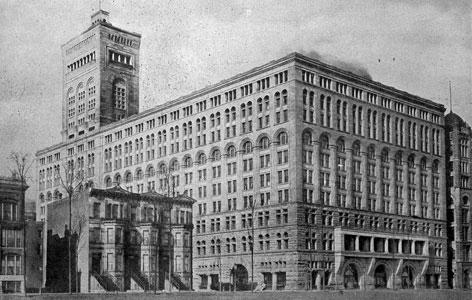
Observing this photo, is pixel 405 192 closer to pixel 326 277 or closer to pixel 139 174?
pixel 326 277

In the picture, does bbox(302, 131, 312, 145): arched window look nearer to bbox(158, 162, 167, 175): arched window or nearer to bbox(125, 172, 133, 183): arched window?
bbox(158, 162, 167, 175): arched window

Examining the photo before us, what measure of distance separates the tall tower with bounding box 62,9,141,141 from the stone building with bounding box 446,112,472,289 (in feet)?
195

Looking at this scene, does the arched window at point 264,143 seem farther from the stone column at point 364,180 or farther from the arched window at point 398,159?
the arched window at point 398,159

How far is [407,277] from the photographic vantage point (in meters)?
98.3

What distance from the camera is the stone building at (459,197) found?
11062 cm

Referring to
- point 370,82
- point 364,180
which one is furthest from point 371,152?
point 370,82

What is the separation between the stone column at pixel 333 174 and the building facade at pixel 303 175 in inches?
5.4

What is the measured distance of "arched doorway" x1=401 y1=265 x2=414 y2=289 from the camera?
9707 centimetres

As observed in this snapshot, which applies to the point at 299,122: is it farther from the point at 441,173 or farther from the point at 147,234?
the point at 441,173

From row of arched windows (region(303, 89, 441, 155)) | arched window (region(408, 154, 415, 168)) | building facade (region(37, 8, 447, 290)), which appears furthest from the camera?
arched window (region(408, 154, 415, 168))

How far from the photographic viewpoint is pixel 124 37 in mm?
129125

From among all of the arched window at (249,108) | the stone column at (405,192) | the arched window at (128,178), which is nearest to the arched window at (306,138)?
the arched window at (249,108)

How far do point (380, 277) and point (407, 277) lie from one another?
6425 mm

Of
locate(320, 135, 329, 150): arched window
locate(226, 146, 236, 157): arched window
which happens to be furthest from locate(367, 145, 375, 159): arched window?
locate(226, 146, 236, 157): arched window
